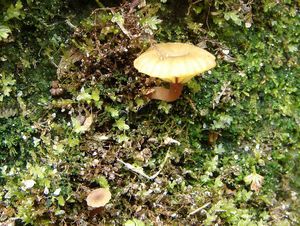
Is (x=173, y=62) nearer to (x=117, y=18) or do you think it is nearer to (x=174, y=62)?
(x=174, y=62)

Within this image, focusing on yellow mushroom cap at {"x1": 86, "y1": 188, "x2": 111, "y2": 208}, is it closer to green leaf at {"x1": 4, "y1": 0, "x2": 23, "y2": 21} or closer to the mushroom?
the mushroom

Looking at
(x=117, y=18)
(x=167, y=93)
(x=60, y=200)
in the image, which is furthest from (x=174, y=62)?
(x=60, y=200)

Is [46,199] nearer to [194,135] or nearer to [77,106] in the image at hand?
[77,106]

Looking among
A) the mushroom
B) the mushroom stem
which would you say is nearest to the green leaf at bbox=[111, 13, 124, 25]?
the mushroom

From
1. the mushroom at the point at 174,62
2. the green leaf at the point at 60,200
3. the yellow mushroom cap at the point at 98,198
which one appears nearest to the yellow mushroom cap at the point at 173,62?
the mushroom at the point at 174,62

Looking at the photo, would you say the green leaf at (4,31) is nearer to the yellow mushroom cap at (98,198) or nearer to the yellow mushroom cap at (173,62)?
the yellow mushroom cap at (173,62)
